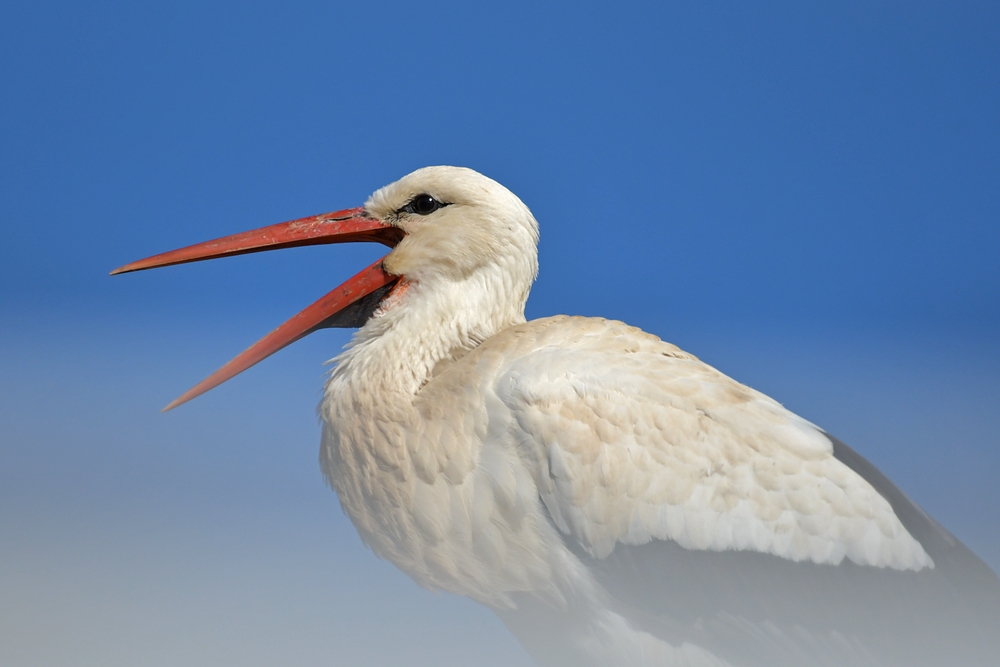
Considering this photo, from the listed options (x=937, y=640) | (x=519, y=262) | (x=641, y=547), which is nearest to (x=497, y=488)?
(x=641, y=547)

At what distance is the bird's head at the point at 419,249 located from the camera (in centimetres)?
166

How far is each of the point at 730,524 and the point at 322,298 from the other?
1015 mm

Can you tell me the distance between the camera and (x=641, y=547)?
4.47ft

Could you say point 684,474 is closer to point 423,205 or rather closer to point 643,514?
point 643,514

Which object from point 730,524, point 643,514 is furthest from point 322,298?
point 730,524

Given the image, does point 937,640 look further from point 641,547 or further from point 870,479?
point 641,547

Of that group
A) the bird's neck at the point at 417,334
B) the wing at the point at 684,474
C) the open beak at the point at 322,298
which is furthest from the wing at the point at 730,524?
the open beak at the point at 322,298

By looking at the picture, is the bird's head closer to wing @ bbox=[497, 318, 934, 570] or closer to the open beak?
the open beak

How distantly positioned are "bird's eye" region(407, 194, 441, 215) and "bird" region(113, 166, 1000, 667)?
1.20 ft

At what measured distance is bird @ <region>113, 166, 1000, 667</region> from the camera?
1354mm

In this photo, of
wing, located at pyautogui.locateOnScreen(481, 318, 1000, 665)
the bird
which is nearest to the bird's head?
the bird

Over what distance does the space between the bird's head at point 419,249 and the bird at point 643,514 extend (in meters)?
0.18

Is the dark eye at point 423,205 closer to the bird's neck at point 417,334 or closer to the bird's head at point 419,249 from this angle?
the bird's head at point 419,249

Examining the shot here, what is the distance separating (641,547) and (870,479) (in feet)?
1.62
